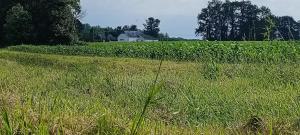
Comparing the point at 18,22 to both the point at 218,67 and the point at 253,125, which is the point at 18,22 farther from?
the point at 253,125

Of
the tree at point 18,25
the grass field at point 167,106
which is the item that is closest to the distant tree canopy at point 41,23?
the tree at point 18,25

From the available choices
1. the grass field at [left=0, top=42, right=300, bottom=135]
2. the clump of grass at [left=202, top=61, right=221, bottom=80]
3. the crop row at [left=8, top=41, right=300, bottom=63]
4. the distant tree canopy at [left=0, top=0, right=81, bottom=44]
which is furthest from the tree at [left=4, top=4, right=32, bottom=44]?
the clump of grass at [left=202, top=61, right=221, bottom=80]

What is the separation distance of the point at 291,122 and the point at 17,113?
2.99 m

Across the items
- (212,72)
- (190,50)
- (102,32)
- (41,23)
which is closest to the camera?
(212,72)

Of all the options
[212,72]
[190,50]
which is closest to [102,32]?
[190,50]

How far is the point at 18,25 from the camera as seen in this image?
7031 centimetres

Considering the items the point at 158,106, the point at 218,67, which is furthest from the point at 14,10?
the point at 158,106

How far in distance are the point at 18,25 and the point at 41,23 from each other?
11.1ft

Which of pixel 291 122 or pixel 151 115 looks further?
pixel 151 115

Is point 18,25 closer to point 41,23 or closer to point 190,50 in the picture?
point 41,23

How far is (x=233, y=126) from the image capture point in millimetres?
6418

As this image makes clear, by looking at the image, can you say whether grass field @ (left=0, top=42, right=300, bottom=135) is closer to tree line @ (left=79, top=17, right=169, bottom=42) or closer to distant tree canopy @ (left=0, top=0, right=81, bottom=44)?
distant tree canopy @ (left=0, top=0, right=81, bottom=44)

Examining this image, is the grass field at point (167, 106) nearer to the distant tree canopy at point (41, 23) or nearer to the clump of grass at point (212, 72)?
the clump of grass at point (212, 72)

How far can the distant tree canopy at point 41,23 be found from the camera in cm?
7075
